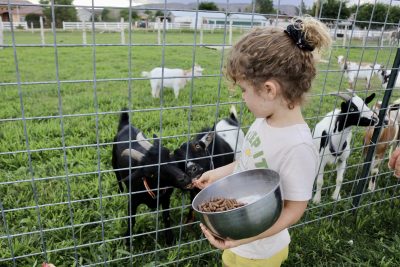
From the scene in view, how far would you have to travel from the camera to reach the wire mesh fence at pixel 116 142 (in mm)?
1697

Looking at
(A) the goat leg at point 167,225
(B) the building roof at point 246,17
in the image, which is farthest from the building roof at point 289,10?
(A) the goat leg at point 167,225

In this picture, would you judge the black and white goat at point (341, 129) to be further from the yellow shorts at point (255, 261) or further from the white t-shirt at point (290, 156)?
the white t-shirt at point (290, 156)

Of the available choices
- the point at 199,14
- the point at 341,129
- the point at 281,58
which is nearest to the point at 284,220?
the point at 281,58

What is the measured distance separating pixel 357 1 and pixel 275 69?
126cm

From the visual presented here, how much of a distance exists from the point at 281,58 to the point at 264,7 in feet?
2.68

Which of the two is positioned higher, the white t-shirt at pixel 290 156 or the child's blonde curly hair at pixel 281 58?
the child's blonde curly hair at pixel 281 58

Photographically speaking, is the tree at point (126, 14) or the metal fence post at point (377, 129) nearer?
the tree at point (126, 14)

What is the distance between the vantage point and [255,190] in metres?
1.66

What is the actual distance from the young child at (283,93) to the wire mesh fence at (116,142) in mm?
284

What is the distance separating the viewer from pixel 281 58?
136 centimetres

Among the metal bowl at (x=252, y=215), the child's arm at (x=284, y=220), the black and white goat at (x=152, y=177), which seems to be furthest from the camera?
the black and white goat at (x=152, y=177)

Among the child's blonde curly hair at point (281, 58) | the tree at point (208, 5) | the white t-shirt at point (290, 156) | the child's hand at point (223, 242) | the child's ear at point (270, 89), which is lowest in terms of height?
the child's hand at point (223, 242)

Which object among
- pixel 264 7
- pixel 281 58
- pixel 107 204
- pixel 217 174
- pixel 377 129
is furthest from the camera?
pixel 107 204

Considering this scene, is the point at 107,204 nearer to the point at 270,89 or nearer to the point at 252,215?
the point at 252,215
